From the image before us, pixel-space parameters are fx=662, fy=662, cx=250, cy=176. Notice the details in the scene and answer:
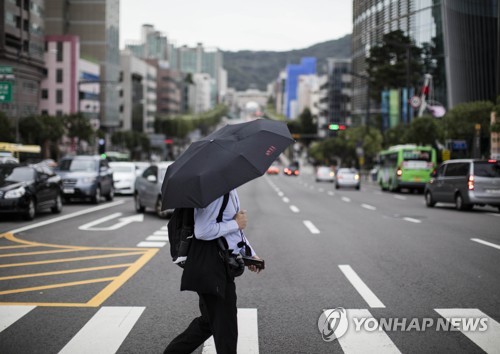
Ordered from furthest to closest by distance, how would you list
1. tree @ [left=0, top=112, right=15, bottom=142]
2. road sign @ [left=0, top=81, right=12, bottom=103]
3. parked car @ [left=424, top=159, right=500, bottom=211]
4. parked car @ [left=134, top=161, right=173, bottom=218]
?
tree @ [left=0, top=112, right=15, bottom=142] → road sign @ [left=0, top=81, right=12, bottom=103] → parked car @ [left=424, top=159, right=500, bottom=211] → parked car @ [left=134, top=161, right=173, bottom=218]

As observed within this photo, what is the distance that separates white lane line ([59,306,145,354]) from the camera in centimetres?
549

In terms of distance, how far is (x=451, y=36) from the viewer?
190ft

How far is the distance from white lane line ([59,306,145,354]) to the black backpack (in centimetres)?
138

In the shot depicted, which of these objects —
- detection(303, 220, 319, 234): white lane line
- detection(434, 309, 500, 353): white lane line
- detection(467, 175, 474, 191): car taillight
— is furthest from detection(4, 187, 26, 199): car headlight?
detection(467, 175, 474, 191): car taillight

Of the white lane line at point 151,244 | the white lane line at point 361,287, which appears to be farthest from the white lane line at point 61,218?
the white lane line at point 361,287

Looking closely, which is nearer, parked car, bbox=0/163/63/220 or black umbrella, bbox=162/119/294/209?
black umbrella, bbox=162/119/294/209

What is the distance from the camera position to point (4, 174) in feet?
59.7

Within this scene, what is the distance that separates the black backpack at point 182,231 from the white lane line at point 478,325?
2663mm

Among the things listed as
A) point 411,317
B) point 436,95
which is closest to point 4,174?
→ point 411,317

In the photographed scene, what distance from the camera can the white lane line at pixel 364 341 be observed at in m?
5.46

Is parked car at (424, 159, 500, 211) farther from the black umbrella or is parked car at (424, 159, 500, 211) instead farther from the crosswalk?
the black umbrella

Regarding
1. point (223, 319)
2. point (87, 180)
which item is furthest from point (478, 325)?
point (87, 180)

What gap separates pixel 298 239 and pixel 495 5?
148ft

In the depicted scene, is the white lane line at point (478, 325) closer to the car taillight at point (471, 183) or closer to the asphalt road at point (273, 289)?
the asphalt road at point (273, 289)
